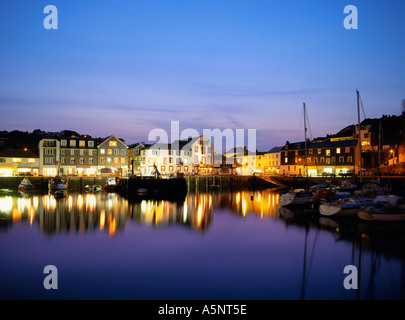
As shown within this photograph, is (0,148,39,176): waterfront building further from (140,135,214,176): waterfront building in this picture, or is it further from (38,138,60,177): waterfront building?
(140,135,214,176): waterfront building

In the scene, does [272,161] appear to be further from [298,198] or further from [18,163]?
[18,163]

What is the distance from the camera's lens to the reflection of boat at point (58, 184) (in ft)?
209

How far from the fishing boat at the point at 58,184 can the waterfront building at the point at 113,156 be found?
44.8 ft

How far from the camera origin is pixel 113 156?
81.8m

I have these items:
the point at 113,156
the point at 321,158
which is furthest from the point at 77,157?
the point at 321,158

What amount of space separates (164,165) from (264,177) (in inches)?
1021

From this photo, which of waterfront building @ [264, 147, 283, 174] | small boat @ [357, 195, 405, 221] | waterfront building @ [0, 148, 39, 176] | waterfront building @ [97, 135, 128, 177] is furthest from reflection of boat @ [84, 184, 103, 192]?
small boat @ [357, 195, 405, 221]

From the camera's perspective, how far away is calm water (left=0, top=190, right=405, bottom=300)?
13731mm

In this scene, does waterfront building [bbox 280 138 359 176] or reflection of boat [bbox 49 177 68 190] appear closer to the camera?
reflection of boat [bbox 49 177 68 190]

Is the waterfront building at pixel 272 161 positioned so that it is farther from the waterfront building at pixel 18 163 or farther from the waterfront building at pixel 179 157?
the waterfront building at pixel 18 163

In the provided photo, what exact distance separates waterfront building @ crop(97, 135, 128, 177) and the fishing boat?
13655 millimetres

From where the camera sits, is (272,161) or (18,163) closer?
(18,163)

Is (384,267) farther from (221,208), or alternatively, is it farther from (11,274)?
(221,208)
